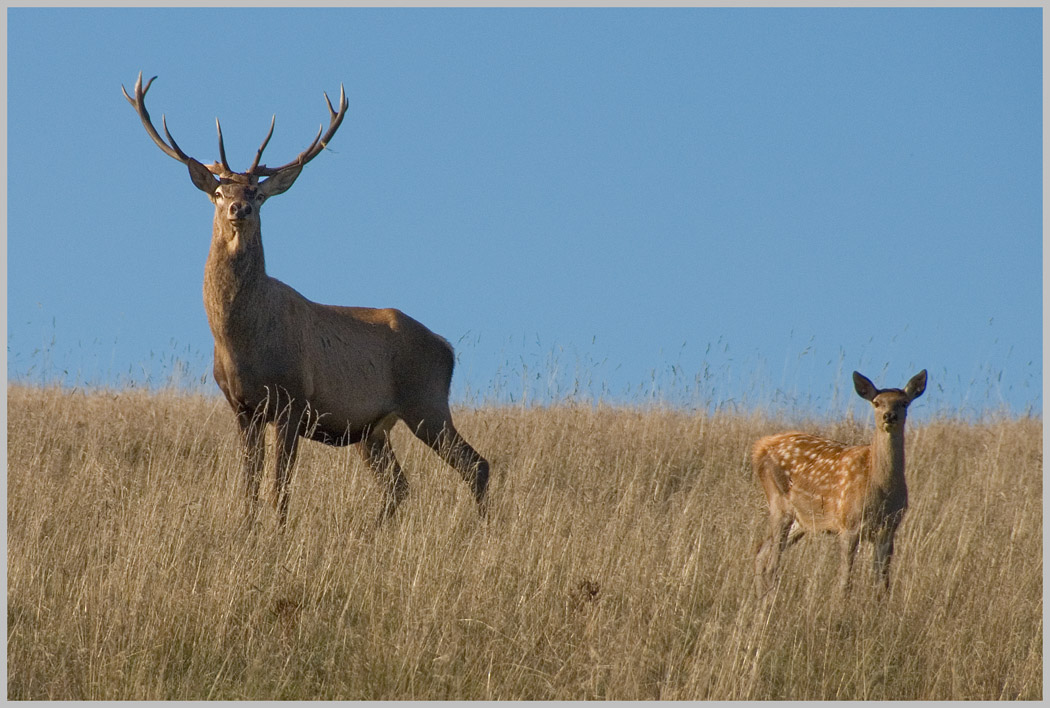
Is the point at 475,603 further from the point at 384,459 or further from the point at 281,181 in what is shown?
the point at 281,181

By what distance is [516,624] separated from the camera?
5992 mm

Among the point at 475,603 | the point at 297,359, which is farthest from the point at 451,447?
the point at 475,603

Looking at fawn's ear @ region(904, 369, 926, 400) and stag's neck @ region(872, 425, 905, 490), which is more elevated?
fawn's ear @ region(904, 369, 926, 400)

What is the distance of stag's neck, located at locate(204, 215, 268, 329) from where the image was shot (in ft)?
26.8

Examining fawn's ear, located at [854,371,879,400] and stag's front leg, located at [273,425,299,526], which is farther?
stag's front leg, located at [273,425,299,526]

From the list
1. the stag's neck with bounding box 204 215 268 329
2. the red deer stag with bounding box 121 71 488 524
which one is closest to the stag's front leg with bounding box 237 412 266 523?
the red deer stag with bounding box 121 71 488 524

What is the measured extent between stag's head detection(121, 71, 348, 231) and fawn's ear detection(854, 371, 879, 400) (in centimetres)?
351

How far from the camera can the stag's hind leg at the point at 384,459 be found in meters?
9.15

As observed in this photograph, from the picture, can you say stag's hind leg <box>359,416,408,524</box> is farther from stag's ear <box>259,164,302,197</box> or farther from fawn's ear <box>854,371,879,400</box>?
fawn's ear <box>854,371,879,400</box>

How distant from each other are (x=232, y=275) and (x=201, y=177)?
24.2 inches

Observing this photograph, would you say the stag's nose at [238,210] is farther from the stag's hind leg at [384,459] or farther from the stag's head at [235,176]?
the stag's hind leg at [384,459]

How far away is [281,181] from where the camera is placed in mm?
8578

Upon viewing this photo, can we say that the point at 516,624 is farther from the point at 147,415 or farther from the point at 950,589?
the point at 147,415

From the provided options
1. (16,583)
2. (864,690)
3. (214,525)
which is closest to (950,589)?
(864,690)
